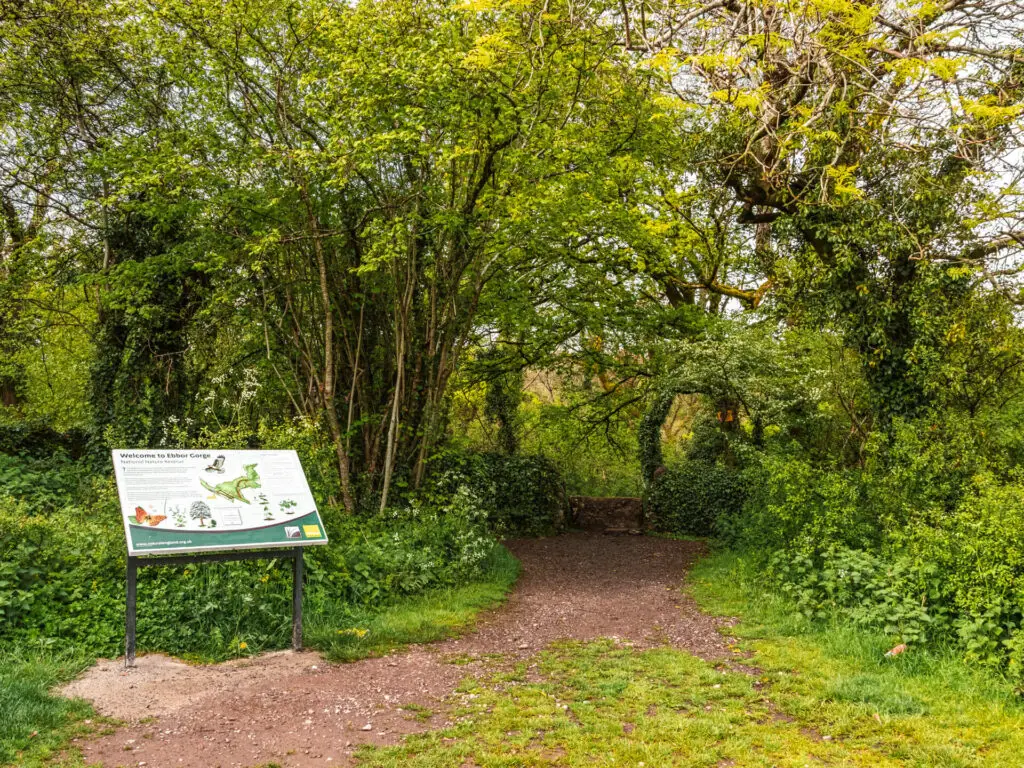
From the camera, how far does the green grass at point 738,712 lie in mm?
4172

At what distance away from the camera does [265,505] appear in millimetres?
6266

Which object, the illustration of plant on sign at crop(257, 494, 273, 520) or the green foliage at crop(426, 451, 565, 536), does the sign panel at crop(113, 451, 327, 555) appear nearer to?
the illustration of plant on sign at crop(257, 494, 273, 520)

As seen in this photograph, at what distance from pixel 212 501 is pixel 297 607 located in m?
1.18

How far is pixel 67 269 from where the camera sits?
13852 mm

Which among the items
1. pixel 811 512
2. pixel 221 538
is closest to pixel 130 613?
pixel 221 538

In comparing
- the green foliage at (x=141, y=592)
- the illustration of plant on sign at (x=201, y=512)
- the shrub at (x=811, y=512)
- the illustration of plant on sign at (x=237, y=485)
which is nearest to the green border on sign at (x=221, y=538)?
the illustration of plant on sign at (x=201, y=512)

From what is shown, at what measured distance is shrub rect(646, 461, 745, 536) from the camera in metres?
16.4

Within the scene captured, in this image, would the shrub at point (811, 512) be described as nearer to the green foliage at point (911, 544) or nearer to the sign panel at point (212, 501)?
the green foliage at point (911, 544)

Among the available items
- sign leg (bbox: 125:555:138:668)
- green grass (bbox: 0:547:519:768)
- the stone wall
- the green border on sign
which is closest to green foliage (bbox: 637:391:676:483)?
the stone wall

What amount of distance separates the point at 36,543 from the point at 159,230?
758 centimetres

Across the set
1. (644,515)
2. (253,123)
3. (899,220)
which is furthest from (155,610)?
(644,515)

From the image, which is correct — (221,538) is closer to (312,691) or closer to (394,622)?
(312,691)

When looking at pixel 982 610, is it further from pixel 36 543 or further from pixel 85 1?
pixel 85 1

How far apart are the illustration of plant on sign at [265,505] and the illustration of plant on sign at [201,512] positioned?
46cm
